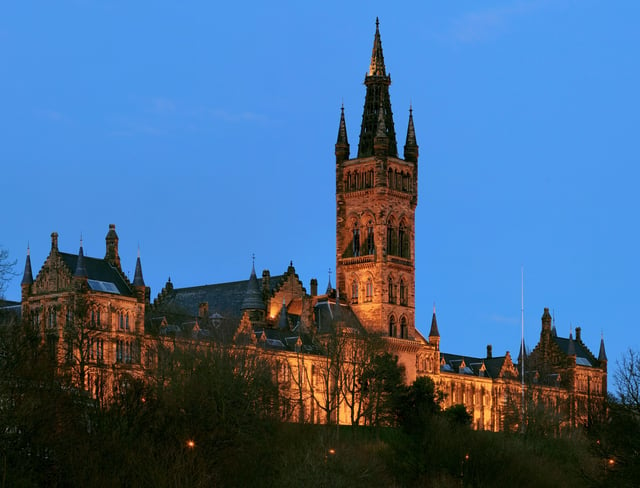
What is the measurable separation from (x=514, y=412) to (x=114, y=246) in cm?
5438

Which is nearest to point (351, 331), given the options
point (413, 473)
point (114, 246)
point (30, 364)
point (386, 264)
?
point (386, 264)

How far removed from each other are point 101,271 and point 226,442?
5389 cm

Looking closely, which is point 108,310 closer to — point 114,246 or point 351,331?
point 114,246

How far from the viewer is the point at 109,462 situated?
100 metres

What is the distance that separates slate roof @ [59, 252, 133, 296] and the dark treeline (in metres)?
17.9

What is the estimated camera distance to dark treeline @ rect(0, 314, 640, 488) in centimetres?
9744

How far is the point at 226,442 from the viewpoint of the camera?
11206cm

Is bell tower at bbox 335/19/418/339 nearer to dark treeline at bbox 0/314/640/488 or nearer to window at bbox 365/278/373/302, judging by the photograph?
window at bbox 365/278/373/302

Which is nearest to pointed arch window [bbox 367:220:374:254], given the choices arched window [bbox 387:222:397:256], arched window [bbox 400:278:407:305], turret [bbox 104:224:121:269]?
arched window [bbox 387:222:397:256]

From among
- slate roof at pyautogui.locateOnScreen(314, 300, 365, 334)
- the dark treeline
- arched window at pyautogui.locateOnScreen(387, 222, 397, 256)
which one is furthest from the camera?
arched window at pyautogui.locateOnScreen(387, 222, 397, 256)

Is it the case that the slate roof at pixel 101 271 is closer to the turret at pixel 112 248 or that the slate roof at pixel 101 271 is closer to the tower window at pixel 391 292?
the turret at pixel 112 248

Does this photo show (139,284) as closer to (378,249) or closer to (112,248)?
(112,248)

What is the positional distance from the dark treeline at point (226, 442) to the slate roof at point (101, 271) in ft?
58.8

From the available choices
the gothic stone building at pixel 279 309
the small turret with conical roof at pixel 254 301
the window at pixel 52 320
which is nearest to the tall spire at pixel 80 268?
the gothic stone building at pixel 279 309
